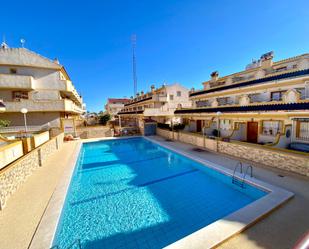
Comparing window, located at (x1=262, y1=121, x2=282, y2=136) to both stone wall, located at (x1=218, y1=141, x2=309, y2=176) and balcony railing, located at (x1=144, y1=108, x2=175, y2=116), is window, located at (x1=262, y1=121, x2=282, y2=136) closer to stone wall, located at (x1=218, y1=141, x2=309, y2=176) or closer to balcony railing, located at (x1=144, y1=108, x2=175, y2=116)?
stone wall, located at (x1=218, y1=141, x2=309, y2=176)

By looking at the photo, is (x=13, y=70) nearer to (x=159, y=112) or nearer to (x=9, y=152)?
(x=9, y=152)

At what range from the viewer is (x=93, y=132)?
2359 cm

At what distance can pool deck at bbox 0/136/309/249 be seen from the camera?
4.13 metres

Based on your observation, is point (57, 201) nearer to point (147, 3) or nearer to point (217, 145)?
point (217, 145)

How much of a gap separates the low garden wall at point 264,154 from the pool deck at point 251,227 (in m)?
0.57

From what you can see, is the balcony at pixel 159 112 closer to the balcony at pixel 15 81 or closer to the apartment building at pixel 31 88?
the apartment building at pixel 31 88

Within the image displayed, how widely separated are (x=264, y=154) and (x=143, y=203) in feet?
28.2

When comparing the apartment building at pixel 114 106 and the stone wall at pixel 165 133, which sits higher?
the apartment building at pixel 114 106

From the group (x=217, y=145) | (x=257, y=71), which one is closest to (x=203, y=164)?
(x=217, y=145)

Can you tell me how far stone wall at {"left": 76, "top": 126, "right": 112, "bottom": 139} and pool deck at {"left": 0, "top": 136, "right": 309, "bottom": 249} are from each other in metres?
14.7

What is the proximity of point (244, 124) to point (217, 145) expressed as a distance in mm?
4531

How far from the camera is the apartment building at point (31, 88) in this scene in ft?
59.5

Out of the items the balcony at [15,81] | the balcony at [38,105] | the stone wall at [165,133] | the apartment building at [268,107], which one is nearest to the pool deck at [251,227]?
the apartment building at [268,107]

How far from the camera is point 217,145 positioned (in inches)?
523
